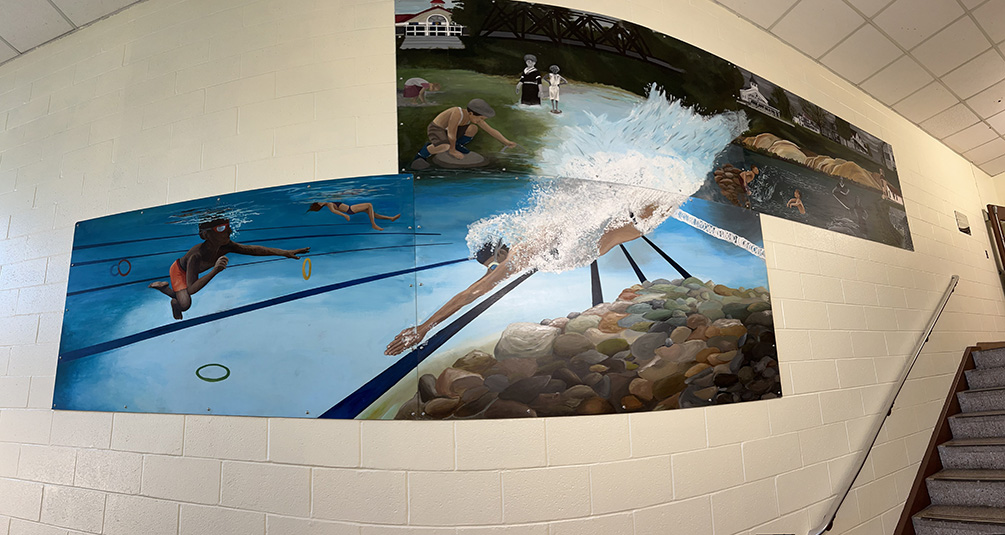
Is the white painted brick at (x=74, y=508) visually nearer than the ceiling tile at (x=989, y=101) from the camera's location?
Yes

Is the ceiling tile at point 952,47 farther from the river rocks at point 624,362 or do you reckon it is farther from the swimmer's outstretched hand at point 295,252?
the swimmer's outstretched hand at point 295,252

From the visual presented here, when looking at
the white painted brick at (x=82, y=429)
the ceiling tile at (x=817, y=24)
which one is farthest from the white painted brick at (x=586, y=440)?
the ceiling tile at (x=817, y=24)

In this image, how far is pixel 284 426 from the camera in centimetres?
163

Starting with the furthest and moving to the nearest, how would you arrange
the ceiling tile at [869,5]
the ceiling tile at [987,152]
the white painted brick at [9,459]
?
the ceiling tile at [987,152]
the ceiling tile at [869,5]
the white painted brick at [9,459]

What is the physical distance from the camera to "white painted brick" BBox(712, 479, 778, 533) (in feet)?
6.02

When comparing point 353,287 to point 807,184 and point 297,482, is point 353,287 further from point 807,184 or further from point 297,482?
point 807,184

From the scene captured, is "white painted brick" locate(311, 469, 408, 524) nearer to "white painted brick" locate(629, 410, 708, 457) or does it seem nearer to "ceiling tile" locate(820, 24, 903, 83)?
"white painted brick" locate(629, 410, 708, 457)

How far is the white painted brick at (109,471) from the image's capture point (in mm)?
1801

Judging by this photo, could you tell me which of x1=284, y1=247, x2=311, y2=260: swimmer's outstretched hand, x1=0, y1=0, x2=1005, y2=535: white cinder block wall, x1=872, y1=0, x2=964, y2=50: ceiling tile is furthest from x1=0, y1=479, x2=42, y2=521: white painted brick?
x1=872, y1=0, x2=964, y2=50: ceiling tile

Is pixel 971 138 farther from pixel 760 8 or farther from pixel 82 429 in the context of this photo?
pixel 82 429

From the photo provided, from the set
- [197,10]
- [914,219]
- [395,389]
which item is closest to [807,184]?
[914,219]

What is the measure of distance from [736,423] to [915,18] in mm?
2751

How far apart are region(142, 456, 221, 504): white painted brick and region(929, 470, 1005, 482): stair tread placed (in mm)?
3916

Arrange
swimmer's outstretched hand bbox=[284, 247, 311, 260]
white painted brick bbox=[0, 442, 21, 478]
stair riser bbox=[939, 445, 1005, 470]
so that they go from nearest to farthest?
swimmer's outstretched hand bbox=[284, 247, 311, 260] → white painted brick bbox=[0, 442, 21, 478] → stair riser bbox=[939, 445, 1005, 470]
